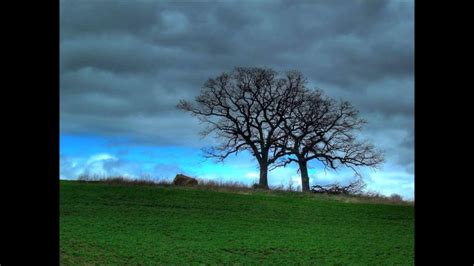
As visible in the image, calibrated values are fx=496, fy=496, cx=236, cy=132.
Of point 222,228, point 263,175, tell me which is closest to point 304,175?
point 263,175

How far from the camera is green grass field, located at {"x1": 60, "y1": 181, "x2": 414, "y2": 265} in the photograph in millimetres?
8047

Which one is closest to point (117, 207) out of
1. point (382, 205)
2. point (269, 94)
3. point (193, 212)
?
point (193, 212)

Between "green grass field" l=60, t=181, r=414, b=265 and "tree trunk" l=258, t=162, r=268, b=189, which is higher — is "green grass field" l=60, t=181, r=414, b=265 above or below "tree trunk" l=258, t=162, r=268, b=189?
below

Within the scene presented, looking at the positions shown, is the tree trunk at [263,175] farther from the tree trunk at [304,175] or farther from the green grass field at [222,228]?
the green grass field at [222,228]

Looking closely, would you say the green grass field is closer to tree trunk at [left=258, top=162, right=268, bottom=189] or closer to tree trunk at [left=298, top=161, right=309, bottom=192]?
tree trunk at [left=258, top=162, right=268, bottom=189]

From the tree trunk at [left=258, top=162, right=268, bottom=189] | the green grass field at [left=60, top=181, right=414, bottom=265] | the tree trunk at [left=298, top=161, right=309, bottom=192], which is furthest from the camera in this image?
the tree trunk at [left=298, top=161, right=309, bottom=192]

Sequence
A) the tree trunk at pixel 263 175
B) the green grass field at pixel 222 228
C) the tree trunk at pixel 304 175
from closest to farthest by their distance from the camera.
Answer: the green grass field at pixel 222 228, the tree trunk at pixel 263 175, the tree trunk at pixel 304 175

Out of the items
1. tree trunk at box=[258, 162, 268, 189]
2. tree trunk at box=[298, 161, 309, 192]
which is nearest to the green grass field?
tree trunk at box=[258, 162, 268, 189]

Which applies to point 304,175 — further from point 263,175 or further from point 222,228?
point 222,228

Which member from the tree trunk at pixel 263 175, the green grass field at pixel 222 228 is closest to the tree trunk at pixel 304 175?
the tree trunk at pixel 263 175

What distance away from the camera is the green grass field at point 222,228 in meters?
8.05

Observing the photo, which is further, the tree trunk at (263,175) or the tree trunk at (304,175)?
the tree trunk at (304,175)
